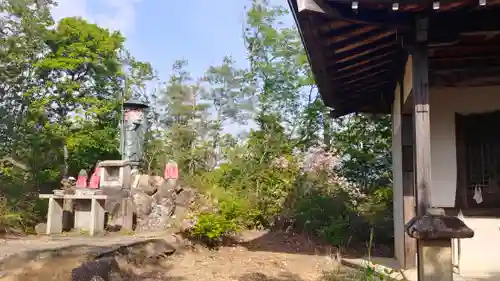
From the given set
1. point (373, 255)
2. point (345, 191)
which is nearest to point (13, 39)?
point (345, 191)

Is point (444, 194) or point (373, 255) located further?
point (373, 255)

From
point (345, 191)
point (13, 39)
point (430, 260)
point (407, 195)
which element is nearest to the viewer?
point (430, 260)

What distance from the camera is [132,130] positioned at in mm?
11148

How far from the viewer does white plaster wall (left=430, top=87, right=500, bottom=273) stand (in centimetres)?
549

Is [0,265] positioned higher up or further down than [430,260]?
further down

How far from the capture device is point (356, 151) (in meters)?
12.4

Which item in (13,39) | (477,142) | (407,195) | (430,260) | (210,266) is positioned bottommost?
(210,266)

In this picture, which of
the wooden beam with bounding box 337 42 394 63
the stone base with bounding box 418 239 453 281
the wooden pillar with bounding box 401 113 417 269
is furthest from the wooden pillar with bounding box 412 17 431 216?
the wooden pillar with bounding box 401 113 417 269

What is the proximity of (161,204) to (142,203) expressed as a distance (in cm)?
53

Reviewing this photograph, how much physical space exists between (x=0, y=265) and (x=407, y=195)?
5243 millimetres

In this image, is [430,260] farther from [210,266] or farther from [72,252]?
[72,252]

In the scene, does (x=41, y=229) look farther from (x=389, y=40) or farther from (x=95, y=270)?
(x=389, y=40)

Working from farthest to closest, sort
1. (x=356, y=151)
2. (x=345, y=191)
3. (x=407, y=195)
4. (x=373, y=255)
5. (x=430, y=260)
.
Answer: (x=356, y=151) → (x=345, y=191) → (x=373, y=255) → (x=407, y=195) → (x=430, y=260)

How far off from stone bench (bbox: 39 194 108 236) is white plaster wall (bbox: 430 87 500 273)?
7179mm
